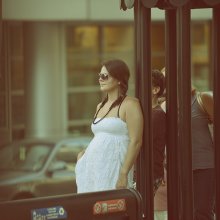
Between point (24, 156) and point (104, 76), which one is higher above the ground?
point (104, 76)

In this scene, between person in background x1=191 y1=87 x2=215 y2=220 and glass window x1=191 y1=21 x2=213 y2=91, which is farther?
glass window x1=191 y1=21 x2=213 y2=91

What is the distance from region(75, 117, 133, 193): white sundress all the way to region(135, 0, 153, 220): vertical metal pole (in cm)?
43

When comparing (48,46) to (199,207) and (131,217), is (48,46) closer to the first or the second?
(199,207)

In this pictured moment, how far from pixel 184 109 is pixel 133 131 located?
1.56ft

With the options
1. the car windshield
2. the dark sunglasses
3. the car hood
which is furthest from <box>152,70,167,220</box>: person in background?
the car windshield

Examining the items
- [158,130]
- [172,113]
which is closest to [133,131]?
[158,130]

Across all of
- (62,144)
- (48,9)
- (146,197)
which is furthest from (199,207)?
(48,9)

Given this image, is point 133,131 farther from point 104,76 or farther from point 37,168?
point 37,168

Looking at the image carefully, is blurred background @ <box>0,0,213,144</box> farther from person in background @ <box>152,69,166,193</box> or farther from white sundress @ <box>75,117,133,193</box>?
white sundress @ <box>75,117,133,193</box>

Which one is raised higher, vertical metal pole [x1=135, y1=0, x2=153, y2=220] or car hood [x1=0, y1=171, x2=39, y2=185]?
vertical metal pole [x1=135, y1=0, x2=153, y2=220]

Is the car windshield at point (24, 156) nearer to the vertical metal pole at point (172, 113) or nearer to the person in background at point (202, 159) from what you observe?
the person in background at point (202, 159)

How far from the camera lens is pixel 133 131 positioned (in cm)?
449

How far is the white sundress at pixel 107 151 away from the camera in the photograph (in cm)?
471

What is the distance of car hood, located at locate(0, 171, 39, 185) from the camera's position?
1133cm
